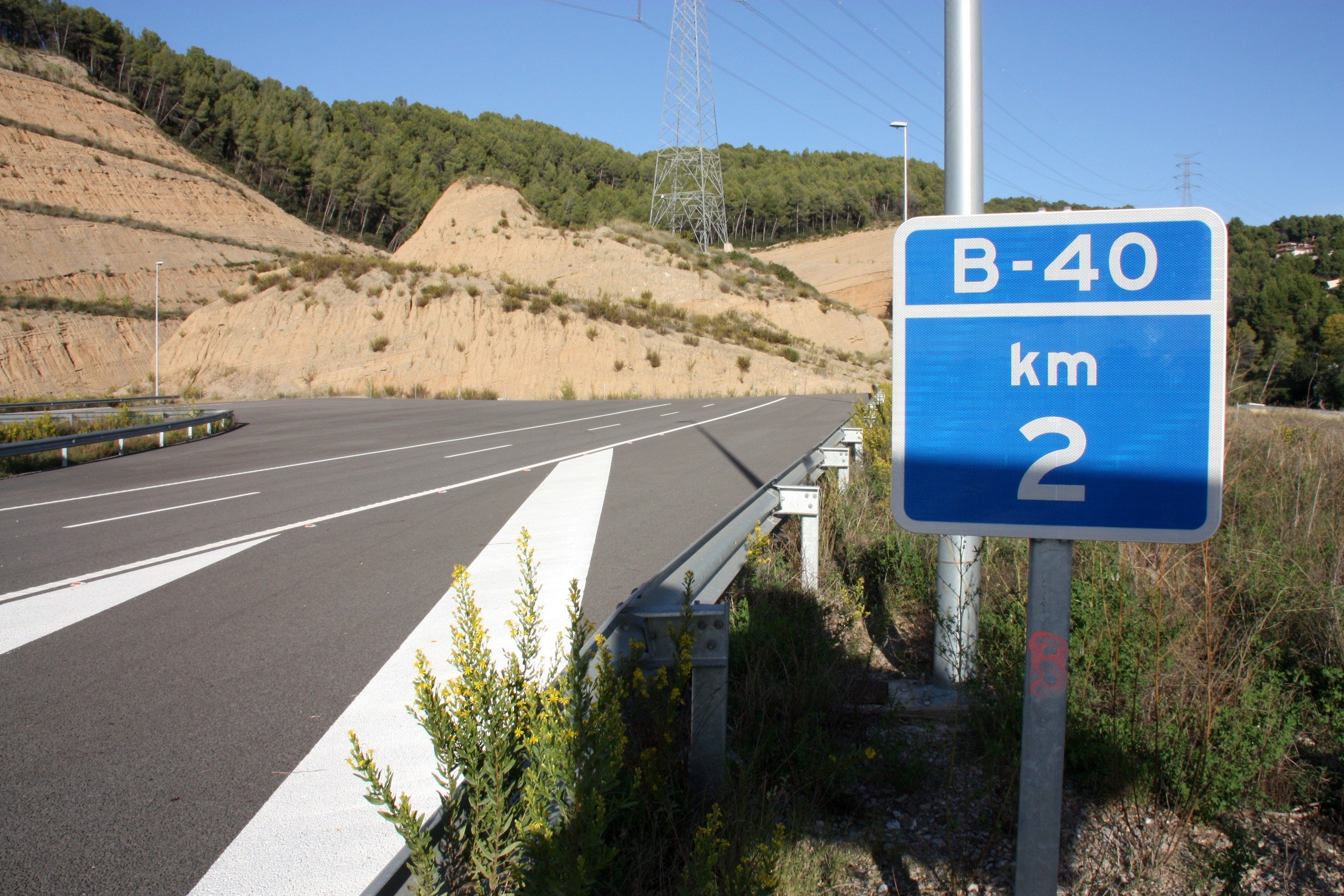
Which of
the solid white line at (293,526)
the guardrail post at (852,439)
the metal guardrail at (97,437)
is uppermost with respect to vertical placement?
the guardrail post at (852,439)

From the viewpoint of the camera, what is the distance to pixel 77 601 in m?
6.13

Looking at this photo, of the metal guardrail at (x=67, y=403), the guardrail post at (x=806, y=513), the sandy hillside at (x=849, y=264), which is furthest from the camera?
the sandy hillside at (x=849, y=264)

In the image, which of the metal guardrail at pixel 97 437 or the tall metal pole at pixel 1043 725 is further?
the metal guardrail at pixel 97 437

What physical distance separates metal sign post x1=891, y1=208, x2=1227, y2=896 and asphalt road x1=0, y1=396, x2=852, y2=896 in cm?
230

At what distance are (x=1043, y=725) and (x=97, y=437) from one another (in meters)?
18.8

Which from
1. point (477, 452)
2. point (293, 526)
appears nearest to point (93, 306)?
point (477, 452)

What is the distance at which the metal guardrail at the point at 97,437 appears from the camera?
14.4 metres

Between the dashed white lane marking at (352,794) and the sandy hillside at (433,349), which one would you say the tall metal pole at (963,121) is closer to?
the dashed white lane marking at (352,794)

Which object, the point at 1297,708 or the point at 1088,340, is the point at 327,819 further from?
the point at 1297,708

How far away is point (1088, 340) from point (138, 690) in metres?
4.77

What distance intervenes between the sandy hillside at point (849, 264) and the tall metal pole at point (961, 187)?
248ft

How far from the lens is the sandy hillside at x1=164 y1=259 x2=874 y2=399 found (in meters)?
40.7

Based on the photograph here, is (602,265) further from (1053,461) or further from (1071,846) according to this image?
(1053,461)

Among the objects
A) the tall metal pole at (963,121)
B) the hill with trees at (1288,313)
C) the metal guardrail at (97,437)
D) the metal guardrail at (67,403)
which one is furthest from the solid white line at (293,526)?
the metal guardrail at (67,403)
